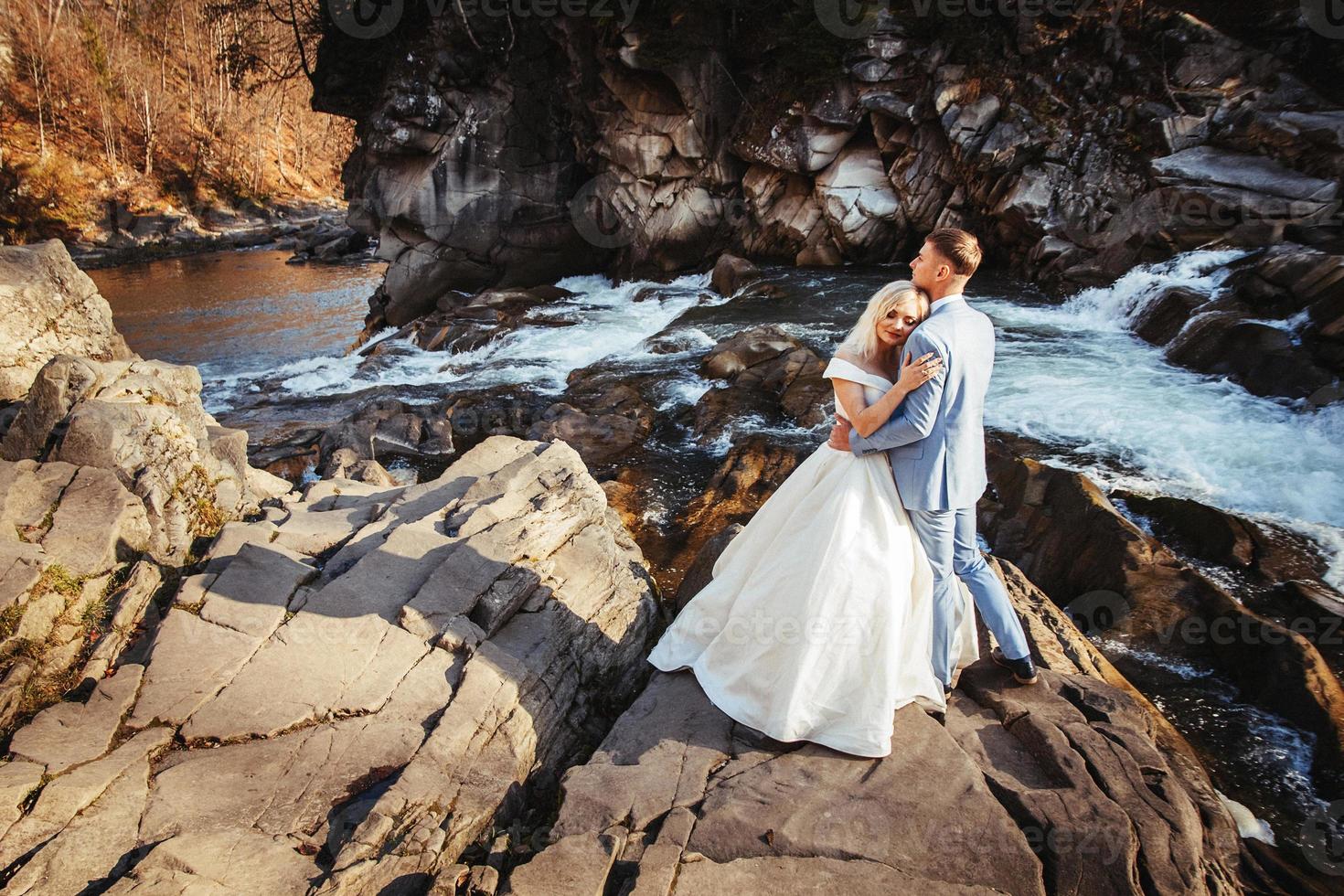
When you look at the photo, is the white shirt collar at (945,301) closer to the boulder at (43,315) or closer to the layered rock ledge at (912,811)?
the layered rock ledge at (912,811)

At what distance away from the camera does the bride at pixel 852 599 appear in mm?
3391

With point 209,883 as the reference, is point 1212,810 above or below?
above

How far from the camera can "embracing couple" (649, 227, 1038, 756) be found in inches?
130

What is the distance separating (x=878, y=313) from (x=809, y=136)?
18690 millimetres

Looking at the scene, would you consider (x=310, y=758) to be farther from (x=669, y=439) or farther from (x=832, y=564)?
(x=669, y=439)

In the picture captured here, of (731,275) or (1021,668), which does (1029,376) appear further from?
(731,275)

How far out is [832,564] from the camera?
11.3 feet

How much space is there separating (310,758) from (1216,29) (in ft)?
71.6

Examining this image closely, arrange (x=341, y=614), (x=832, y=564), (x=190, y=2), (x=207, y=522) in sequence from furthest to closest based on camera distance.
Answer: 1. (x=190, y=2)
2. (x=207, y=522)
3. (x=341, y=614)
4. (x=832, y=564)

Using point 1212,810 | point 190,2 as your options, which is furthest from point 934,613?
point 190,2

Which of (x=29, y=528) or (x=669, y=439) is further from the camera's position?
(x=669, y=439)

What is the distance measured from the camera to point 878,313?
11.3ft

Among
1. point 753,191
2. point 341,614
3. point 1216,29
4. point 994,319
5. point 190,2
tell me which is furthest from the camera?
point 190,2

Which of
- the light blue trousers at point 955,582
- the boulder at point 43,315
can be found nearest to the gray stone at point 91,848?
the light blue trousers at point 955,582
